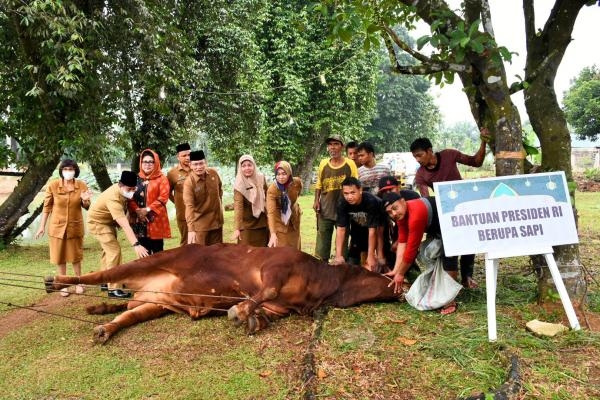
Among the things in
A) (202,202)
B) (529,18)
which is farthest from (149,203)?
(529,18)

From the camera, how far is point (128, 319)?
4422 millimetres

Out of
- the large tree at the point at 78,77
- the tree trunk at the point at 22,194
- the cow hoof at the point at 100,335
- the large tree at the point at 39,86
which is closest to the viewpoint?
the cow hoof at the point at 100,335

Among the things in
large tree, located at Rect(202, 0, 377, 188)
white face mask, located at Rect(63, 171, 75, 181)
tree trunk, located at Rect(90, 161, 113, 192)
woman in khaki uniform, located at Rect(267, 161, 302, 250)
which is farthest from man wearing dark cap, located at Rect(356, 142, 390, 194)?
large tree, located at Rect(202, 0, 377, 188)

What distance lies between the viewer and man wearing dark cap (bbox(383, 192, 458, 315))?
426cm

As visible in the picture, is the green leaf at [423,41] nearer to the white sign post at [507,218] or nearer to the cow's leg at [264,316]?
the white sign post at [507,218]

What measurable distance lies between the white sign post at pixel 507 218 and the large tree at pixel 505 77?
1.63 feet

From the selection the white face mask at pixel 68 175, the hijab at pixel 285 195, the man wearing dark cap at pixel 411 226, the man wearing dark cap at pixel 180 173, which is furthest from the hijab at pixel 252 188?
the white face mask at pixel 68 175

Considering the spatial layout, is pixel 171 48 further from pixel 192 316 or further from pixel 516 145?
pixel 516 145

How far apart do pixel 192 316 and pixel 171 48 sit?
5.99 meters

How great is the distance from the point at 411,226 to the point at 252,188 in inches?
86.3

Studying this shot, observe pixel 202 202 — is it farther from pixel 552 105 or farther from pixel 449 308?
pixel 552 105

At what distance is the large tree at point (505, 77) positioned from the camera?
4.16 metres

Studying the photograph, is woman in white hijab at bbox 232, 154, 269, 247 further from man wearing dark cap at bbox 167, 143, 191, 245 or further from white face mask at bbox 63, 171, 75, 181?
white face mask at bbox 63, 171, 75, 181

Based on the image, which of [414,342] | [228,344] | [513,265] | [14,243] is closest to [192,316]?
[228,344]
